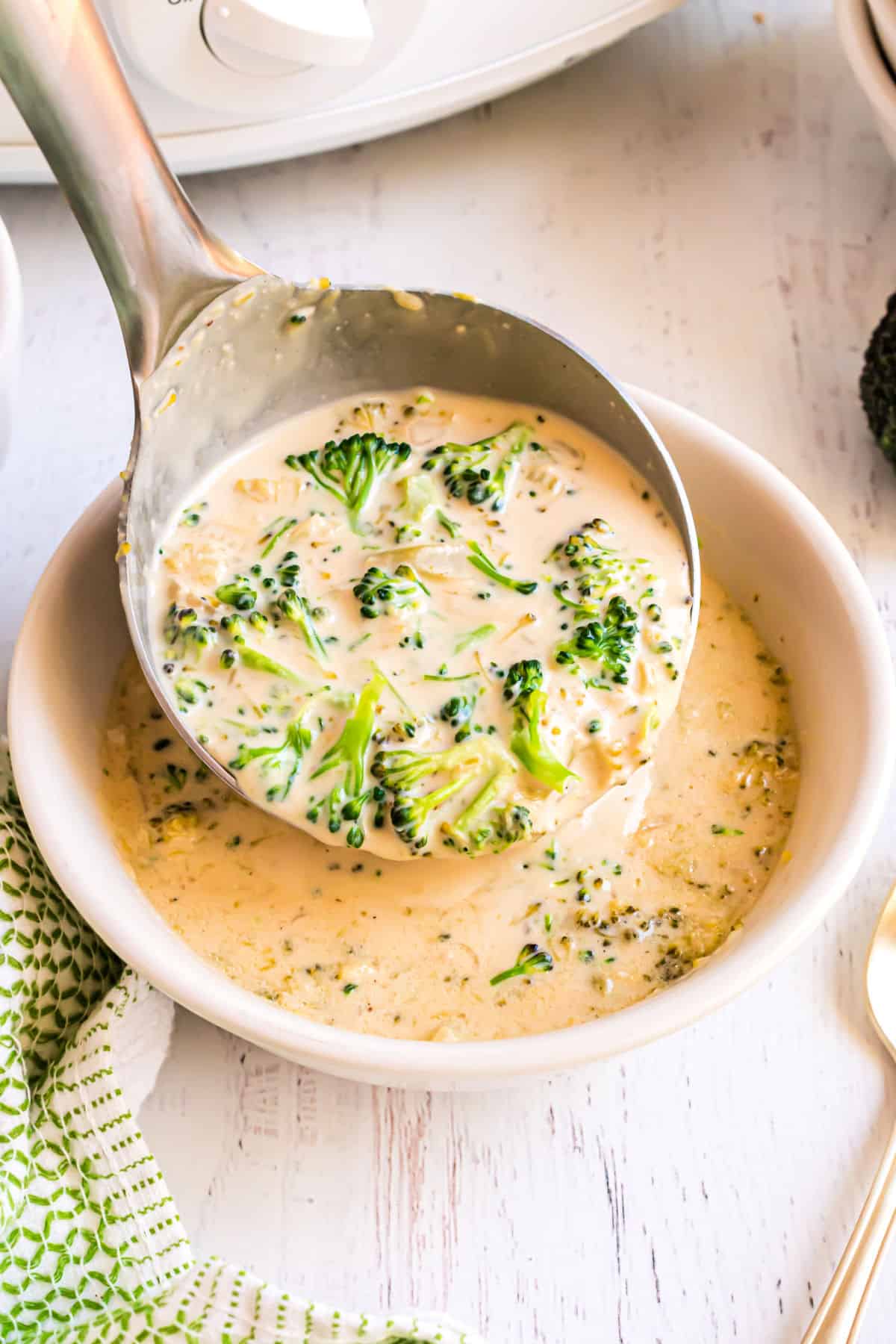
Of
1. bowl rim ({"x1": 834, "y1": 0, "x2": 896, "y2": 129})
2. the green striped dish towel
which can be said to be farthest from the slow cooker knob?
the green striped dish towel

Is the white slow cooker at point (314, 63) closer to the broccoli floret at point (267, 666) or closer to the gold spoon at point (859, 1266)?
the broccoli floret at point (267, 666)

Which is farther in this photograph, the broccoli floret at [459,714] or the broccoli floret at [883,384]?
the broccoli floret at [883,384]

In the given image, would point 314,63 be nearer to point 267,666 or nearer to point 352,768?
point 267,666

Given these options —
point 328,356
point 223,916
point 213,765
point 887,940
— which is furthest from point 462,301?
point 887,940

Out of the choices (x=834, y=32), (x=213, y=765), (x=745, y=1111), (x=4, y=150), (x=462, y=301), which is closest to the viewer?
(x=213, y=765)

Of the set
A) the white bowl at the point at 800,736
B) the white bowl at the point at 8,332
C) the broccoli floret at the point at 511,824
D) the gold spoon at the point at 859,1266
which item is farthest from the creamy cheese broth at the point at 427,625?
the gold spoon at the point at 859,1266

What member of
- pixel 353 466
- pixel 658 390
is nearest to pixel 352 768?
pixel 353 466

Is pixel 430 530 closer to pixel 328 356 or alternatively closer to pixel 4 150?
pixel 328 356
